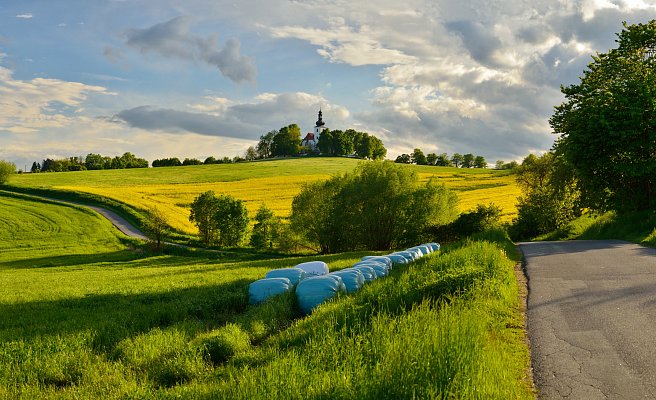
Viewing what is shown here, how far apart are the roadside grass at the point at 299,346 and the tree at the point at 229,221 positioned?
42220 millimetres

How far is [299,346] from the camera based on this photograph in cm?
712

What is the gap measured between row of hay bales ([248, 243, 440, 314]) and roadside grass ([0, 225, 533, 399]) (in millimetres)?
477

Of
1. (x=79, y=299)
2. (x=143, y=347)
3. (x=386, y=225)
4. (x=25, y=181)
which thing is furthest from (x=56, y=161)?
(x=143, y=347)

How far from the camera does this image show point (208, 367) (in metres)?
7.56

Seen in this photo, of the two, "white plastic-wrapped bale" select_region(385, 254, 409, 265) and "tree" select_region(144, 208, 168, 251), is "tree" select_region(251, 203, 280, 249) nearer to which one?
"tree" select_region(144, 208, 168, 251)

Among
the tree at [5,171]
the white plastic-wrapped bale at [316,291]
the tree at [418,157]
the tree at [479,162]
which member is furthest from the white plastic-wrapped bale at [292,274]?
the tree at [479,162]

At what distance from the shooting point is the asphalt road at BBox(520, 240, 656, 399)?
5.80m

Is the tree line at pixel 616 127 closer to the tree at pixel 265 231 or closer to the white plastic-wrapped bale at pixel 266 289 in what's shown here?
the white plastic-wrapped bale at pixel 266 289

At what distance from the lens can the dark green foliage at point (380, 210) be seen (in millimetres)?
45844

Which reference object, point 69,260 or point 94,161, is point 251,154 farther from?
point 69,260

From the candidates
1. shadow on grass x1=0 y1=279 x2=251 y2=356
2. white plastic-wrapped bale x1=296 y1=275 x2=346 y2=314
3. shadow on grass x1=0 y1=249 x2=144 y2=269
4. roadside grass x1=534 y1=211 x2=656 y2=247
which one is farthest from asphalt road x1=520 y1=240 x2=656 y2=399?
shadow on grass x1=0 y1=249 x2=144 y2=269

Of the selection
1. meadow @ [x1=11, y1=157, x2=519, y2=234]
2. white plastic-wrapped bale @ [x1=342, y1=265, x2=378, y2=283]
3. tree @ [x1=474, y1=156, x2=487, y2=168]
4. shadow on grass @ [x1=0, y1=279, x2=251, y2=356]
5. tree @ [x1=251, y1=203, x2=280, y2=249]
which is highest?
tree @ [x1=474, y1=156, x2=487, y2=168]

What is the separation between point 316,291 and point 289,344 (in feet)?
13.3

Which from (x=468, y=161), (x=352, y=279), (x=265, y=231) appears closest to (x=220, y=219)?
(x=265, y=231)
